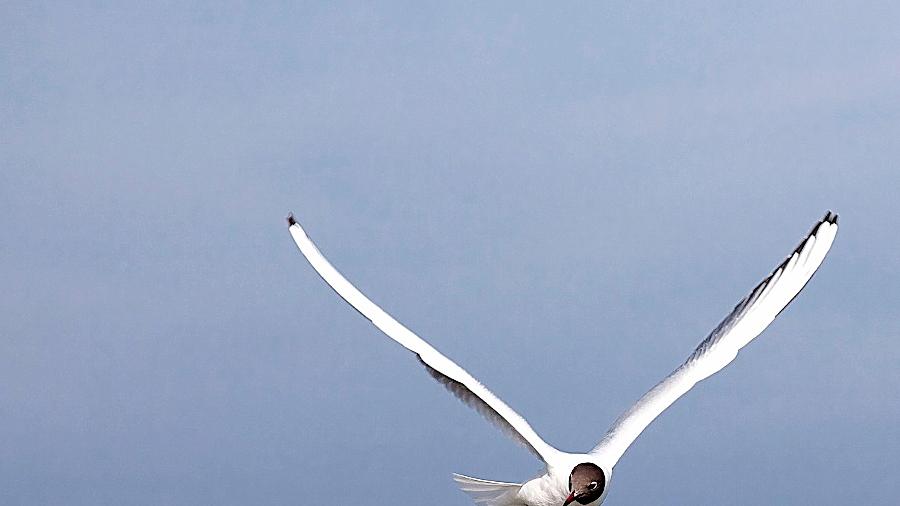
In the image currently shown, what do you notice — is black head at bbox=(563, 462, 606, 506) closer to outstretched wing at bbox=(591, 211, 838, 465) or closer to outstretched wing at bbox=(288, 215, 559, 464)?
outstretched wing at bbox=(288, 215, 559, 464)

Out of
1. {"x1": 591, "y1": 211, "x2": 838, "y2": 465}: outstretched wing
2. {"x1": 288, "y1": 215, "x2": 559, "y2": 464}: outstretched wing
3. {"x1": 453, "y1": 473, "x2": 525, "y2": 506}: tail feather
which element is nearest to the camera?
{"x1": 288, "y1": 215, "x2": 559, "y2": 464}: outstretched wing

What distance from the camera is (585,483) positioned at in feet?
46.4

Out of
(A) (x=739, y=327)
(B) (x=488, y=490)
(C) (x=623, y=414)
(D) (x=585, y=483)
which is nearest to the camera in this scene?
(D) (x=585, y=483)

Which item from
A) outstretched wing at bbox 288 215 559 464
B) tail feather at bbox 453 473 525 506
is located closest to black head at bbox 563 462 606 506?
outstretched wing at bbox 288 215 559 464

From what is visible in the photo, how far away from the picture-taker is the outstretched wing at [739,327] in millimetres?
15562

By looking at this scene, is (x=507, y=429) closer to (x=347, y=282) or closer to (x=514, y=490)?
(x=514, y=490)

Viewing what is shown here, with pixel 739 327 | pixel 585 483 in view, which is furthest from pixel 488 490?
pixel 739 327

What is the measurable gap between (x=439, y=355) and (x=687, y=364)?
3090 mm

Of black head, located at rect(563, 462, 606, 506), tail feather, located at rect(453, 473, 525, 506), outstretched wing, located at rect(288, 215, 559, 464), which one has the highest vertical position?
outstretched wing, located at rect(288, 215, 559, 464)

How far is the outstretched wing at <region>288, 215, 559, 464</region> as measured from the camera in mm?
14258

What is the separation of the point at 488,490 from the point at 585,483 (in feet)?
4.72

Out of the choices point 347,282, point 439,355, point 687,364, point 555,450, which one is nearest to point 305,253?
point 347,282

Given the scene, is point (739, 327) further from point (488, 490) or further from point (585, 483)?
point (488, 490)

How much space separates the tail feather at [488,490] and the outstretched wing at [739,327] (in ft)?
3.25
